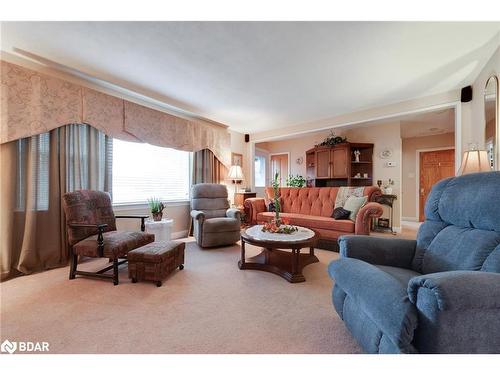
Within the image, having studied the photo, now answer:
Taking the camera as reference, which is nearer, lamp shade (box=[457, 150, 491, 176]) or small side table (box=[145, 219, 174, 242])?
lamp shade (box=[457, 150, 491, 176])

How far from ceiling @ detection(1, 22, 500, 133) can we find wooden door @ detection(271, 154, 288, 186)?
3610 mm

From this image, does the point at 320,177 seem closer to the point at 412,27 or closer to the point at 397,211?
the point at 397,211

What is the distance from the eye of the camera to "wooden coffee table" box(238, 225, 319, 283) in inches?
86.7

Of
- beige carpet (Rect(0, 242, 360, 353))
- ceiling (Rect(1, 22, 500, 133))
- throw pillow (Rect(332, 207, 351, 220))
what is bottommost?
beige carpet (Rect(0, 242, 360, 353))

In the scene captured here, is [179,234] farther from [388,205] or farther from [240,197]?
[388,205]

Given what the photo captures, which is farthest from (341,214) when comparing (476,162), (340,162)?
(340,162)

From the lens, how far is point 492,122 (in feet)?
7.80

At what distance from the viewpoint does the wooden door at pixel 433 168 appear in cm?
568

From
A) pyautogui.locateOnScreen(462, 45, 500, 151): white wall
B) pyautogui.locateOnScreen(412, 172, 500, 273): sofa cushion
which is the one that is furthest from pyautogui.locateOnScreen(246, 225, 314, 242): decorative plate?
pyautogui.locateOnScreen(462, 45, 500, 151): white wall

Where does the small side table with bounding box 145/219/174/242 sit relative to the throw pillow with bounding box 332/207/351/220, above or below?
below

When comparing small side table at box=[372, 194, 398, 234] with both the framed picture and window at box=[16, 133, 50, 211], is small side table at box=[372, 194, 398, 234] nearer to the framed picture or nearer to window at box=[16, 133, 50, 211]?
the framed picture

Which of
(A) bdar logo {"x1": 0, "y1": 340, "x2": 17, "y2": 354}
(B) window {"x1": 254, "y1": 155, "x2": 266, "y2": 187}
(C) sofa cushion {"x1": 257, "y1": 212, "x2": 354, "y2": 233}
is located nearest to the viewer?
(A) bdar logo {"x1": 0, "y1": 340, "x2": 17, "y2": 354}

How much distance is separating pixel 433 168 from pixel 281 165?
407 centimetres

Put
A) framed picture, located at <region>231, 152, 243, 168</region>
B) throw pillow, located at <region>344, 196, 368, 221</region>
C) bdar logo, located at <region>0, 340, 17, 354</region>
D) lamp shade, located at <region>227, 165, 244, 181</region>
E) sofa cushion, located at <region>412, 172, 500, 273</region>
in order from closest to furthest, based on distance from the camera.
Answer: sofa cushion, located at <region>412, 172, 500, 273</region>
bdar logo, located at <region>0, 340, 17, 354</region>
throw pillow, located at <region>344, 196, 368, 221</region>
lamp shade, located at <region>227, 165, 244, 181</region>
framed picture, located at <region>231, 152, 243, 168</region>
